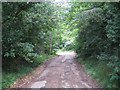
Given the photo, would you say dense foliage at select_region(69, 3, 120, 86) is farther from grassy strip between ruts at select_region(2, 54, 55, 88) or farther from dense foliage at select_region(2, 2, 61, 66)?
grassy strip between ruts at select_region(2, 54, 55, 88)

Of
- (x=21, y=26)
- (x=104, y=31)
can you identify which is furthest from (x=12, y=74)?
(x=104, y=31)

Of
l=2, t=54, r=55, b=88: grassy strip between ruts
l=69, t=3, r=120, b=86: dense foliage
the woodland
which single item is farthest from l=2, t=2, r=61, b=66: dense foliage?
l=69, t=3, r=120, b=86: dense foliage

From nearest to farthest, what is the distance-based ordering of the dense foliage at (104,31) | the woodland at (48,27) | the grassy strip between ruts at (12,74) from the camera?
1. the dense foliage at (104,31)
2. the woodland at (48,27)
3. the grassy strip between ruts at (12,74)

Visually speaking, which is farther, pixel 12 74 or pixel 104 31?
pixel 104 31

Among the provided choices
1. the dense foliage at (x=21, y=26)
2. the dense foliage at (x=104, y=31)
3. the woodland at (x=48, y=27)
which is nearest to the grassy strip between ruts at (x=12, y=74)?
the woodland at (x=48, y=27)

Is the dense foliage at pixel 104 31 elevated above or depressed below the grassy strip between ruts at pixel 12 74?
above

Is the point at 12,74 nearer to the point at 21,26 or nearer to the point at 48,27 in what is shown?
the point at 21,26

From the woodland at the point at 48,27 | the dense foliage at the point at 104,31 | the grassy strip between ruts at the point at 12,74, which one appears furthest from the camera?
the grassy strip between ruts at the point at 12,74

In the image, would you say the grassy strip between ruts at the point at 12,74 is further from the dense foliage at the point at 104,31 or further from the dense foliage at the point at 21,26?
the dense foliage at the point at 104,31

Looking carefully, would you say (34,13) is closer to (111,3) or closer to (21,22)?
(21,22)

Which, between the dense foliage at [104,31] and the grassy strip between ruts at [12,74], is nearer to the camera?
the dense foliage at [104,31]

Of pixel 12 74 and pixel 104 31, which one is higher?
pixel 104 31

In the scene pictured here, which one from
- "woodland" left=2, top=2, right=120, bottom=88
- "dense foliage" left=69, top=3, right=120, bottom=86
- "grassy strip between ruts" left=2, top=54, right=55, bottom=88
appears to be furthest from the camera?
"grassy strip between ruts" left=2, top=54, right=55, bottom=88

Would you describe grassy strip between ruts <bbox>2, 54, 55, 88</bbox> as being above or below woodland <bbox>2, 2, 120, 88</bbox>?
below
